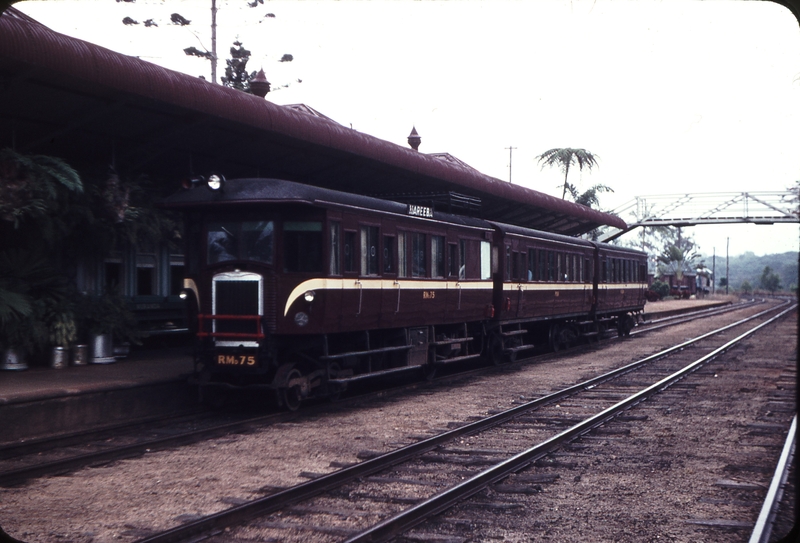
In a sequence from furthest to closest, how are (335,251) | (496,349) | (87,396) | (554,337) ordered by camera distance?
(554,337)
(496,349)
(335,251)
(87,396)

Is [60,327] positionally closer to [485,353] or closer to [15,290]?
[15,290]

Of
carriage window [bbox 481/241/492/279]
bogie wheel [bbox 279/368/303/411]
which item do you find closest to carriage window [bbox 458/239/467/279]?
carriage window [bbox 481/241/492/279]

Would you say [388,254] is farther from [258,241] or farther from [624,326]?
[624,326]

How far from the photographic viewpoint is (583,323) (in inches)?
898

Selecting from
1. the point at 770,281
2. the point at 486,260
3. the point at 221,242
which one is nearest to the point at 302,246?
the point at 221,242

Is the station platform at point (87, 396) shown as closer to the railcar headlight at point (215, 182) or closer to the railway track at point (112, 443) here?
the railway track at point (112, 443)

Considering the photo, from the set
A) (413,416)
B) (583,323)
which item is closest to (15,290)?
(413,416)

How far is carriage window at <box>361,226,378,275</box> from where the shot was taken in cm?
1188

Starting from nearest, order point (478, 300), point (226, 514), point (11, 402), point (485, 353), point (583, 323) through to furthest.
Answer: point (226, 514) → point (11, 402) → point (478, 300) → point (485, 353) → point (583, 323)

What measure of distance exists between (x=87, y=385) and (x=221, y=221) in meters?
2.86

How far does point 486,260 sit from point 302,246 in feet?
21.2

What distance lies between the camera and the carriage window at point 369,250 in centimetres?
1188

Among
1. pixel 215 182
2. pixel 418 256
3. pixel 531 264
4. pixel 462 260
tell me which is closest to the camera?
pixel 215 182

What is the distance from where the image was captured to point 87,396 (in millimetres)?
9742
